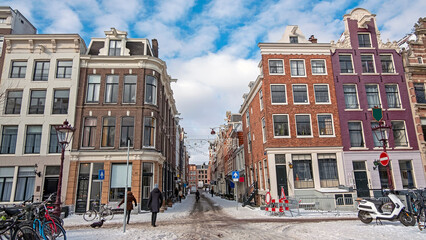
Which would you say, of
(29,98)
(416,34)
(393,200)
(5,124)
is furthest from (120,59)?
(416,34)

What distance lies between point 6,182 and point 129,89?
12.1 metres

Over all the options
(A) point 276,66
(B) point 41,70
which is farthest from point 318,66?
(B) point 41,70

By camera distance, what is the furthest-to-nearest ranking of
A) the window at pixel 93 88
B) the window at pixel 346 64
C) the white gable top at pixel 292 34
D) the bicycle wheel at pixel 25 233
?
the white gable top at pixel 292 34 → the window at pixel 346 64 → the window at pixel 93 88 → the bicycle wheel at pixel 25 233

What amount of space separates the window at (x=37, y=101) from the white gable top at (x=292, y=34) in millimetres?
22067

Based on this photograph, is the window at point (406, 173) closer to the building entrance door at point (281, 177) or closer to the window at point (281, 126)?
the building entrance door at point (281, 177)

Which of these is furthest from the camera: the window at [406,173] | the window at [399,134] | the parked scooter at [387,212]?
the window at [399,134]

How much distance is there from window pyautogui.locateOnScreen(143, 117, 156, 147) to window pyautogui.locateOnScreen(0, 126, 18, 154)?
10.7 meters

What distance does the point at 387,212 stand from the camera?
437 inches

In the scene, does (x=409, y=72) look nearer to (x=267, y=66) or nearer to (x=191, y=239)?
(x=267, y=66)

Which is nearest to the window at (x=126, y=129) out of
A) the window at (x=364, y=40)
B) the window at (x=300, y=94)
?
the window at (x=300, y=94)

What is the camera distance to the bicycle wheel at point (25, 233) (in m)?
6.56

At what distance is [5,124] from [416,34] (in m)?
38.1

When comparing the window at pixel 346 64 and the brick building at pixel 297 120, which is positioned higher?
the window at pixel 346 64

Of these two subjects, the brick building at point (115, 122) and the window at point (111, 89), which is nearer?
the brick building at point (115, 122)
